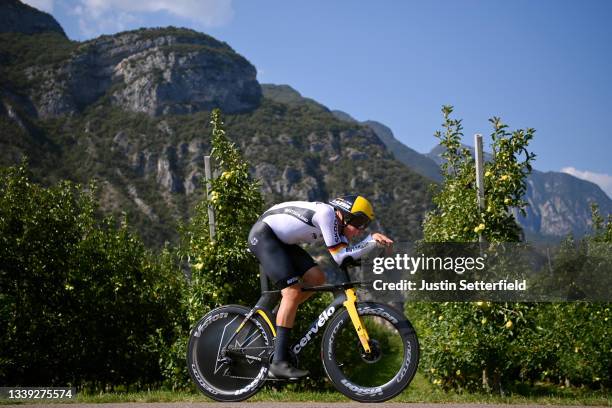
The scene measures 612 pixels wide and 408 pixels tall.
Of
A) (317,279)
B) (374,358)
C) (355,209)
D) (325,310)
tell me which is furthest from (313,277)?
(374,358)

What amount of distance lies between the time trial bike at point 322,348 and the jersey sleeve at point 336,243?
161 mm

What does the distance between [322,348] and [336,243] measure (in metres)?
1.06

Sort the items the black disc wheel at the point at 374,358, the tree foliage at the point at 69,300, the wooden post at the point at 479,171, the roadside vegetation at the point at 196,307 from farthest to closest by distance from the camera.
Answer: the tree foliage at the point at 69,300, the roadside vegetation at the point at 196,307, the wooden post at the point at 479,171, the black disc wheel at the point at 374,358

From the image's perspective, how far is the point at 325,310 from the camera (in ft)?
19.8

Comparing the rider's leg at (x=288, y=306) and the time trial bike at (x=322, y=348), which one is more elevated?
the rider's leg at (x=288, y=306)

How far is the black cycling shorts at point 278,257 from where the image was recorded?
5898mm

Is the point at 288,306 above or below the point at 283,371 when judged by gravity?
above

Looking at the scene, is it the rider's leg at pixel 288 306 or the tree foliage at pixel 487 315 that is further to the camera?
the tree foliage at pixel 487 315

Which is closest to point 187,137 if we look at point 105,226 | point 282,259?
point 105,226

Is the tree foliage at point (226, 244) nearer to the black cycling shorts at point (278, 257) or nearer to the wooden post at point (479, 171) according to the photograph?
the wooden post at point (479, 171)

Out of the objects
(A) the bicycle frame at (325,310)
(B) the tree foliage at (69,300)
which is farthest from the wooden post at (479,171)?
(B) the tree foliage at (69,300)

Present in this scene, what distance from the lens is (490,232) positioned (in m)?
10.9

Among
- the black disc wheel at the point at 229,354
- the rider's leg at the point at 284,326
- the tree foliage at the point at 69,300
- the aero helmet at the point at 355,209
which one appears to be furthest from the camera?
the tree foliage at the point at 69,300

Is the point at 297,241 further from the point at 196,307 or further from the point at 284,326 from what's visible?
the point at 196,307
